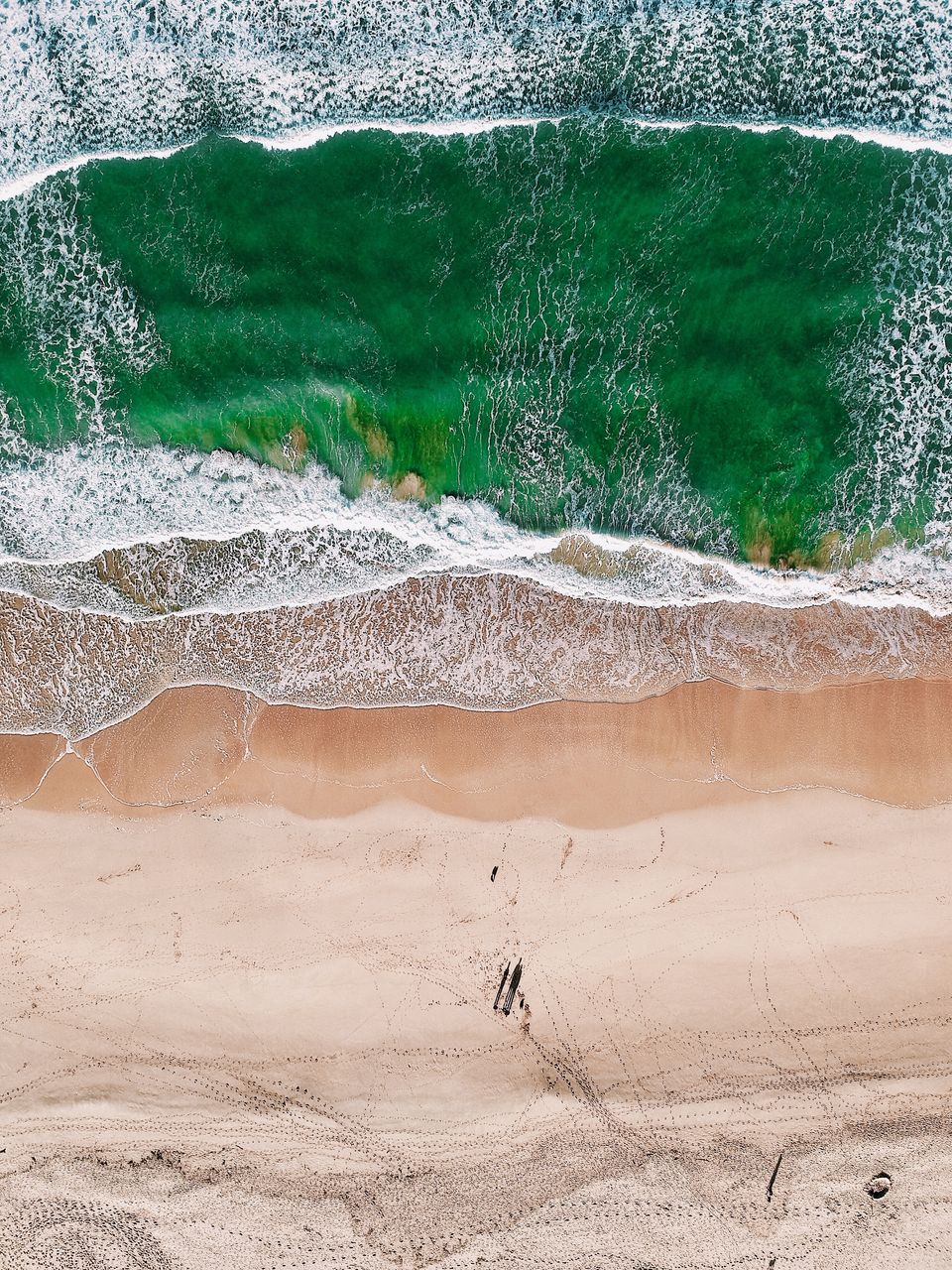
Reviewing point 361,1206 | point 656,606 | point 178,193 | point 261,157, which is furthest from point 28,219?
point 361,1206

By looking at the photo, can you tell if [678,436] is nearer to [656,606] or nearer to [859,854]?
[656,606]

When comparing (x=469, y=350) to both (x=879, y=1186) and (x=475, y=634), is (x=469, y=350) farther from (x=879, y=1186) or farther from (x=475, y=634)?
(x=879, y=1186)

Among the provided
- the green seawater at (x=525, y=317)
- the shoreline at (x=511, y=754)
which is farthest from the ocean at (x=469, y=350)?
the shoreline at (x=511, y=754)

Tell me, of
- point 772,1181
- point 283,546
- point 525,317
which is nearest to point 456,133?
point 525,317

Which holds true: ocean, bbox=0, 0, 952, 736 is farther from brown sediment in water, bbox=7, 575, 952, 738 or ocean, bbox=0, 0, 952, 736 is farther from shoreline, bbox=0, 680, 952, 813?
shoreline, bbox=0, 680, 952, 813

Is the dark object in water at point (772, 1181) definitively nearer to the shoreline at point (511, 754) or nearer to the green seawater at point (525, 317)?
the shoreline at point (511, 754)

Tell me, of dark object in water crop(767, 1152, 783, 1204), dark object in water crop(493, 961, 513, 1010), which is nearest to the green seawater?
dark object in water crop(493, 961, 513, 1010)
